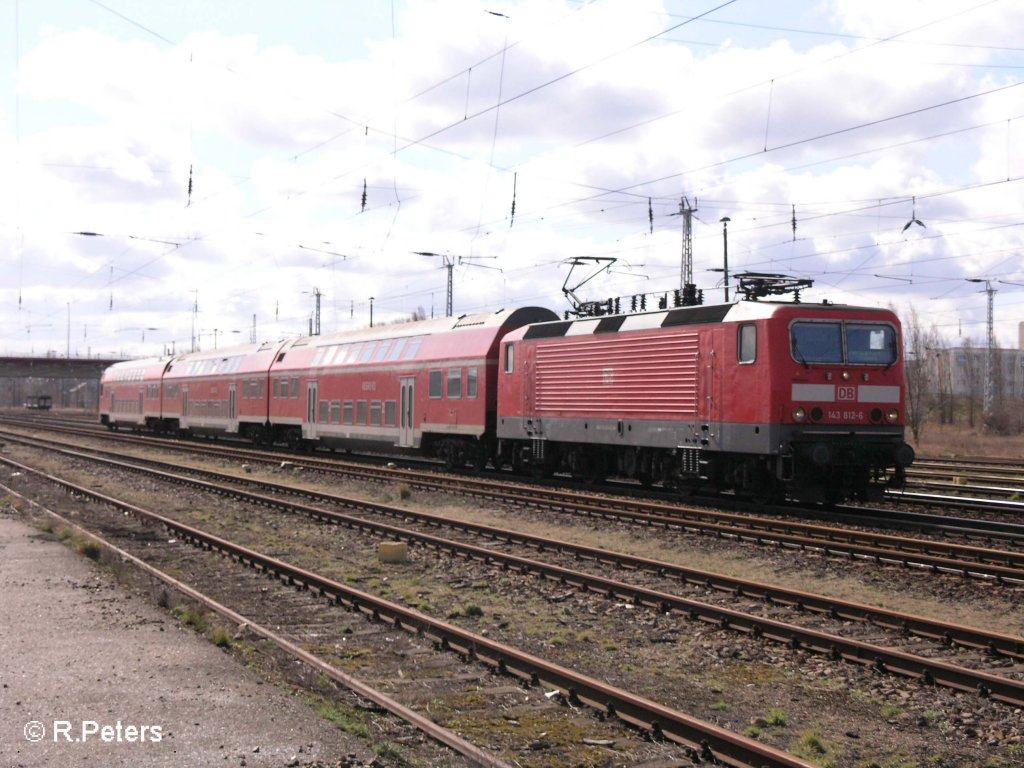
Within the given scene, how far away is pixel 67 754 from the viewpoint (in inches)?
257

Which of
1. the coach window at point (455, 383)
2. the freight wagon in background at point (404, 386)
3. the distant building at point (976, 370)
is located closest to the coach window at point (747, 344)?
the freight wagon in background at point (404, 386)

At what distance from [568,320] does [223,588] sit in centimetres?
1259

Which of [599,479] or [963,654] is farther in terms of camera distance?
[599,479]

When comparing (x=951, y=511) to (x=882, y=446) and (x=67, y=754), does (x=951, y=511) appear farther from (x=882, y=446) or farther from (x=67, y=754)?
(x=67, y=754)

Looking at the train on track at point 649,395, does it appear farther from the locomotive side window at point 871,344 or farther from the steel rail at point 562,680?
the steel rail at point 562,680

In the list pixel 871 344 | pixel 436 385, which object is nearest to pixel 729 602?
pixel 871 344

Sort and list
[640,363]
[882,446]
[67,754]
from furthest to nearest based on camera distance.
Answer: [640,363]
[882,446]
[67,754]

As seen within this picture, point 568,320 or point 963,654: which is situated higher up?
point 568,320

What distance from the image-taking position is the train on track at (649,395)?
18016mm

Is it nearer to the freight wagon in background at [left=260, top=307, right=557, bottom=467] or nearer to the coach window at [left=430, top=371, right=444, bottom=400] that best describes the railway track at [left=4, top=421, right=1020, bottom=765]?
the freight wagon in background at [left=260, top=307, right=557, bottom=467]

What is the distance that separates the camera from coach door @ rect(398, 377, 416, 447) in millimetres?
30203

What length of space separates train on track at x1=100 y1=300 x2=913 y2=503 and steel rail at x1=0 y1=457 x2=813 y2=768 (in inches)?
340

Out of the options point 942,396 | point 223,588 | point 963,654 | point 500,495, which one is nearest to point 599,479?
point 500,495

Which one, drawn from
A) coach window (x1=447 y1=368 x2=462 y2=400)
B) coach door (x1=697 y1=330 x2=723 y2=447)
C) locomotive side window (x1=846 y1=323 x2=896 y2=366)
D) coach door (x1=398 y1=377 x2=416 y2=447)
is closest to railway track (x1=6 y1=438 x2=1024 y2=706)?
coach door (x1=697 y1=330 x2=723 y2=447)
